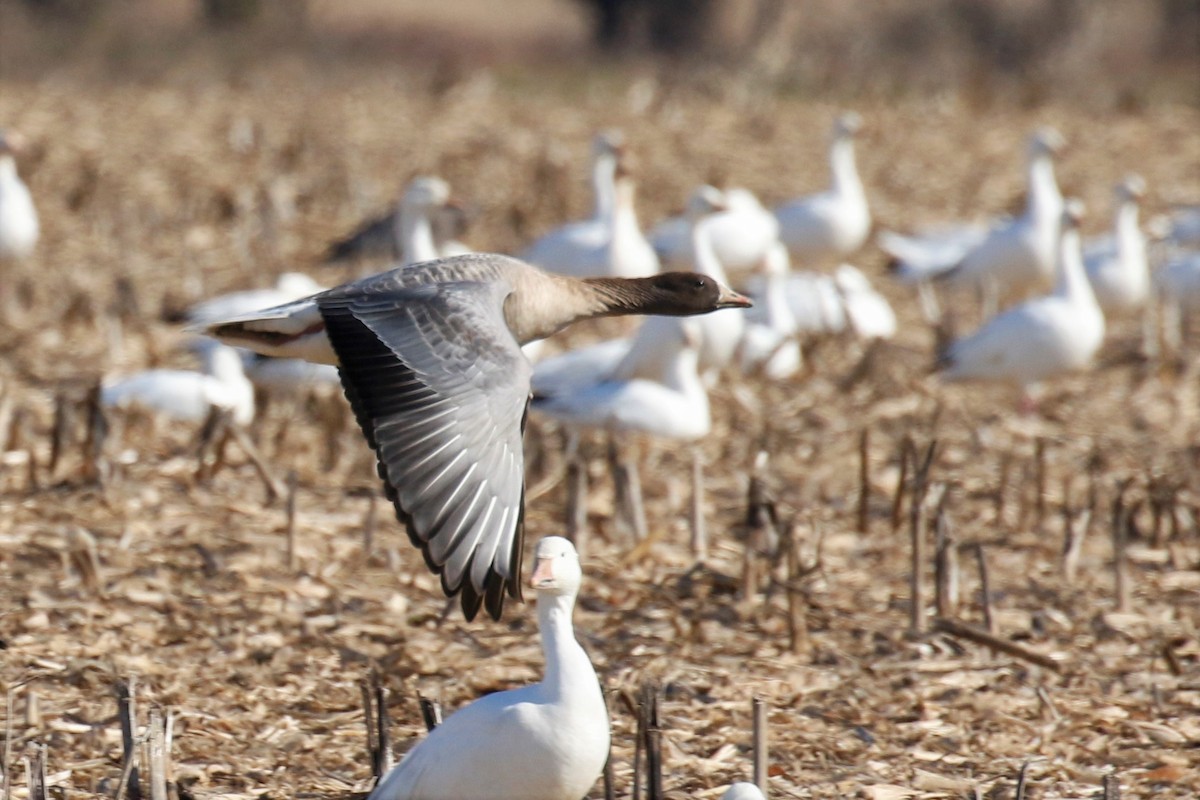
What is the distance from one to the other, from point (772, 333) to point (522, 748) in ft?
22.6

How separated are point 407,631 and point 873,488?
2.93 metres

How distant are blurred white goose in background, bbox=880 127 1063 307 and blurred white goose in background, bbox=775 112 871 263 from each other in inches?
10.5

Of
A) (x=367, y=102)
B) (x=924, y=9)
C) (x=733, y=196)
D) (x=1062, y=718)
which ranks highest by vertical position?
(x=924, y=9)

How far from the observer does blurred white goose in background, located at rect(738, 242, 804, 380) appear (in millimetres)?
10742

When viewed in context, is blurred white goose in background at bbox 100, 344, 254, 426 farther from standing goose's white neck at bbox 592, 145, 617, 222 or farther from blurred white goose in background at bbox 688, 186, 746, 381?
standing goose's white neck at bbox 592, 145, 617, 222

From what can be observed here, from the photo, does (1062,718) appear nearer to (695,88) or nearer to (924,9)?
(695,88)

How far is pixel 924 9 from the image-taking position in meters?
28.3

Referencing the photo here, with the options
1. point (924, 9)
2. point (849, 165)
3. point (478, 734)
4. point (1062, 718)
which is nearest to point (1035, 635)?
point (1062, 718)

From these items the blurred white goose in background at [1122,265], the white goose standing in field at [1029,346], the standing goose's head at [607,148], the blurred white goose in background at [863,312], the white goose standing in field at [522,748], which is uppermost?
the standing goose's head at [607,148]

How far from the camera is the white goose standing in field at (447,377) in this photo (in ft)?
14.3

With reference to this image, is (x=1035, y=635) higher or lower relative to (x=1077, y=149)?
lower

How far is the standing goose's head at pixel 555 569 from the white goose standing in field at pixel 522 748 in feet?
0.71

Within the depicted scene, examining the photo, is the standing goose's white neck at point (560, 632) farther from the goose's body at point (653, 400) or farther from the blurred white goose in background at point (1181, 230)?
the blurred white goose in background at point (1181, 230)

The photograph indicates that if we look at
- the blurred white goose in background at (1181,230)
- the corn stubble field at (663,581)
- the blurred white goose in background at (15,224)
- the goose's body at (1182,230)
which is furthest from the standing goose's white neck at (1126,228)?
the blurred white goose in background at (15,224)
